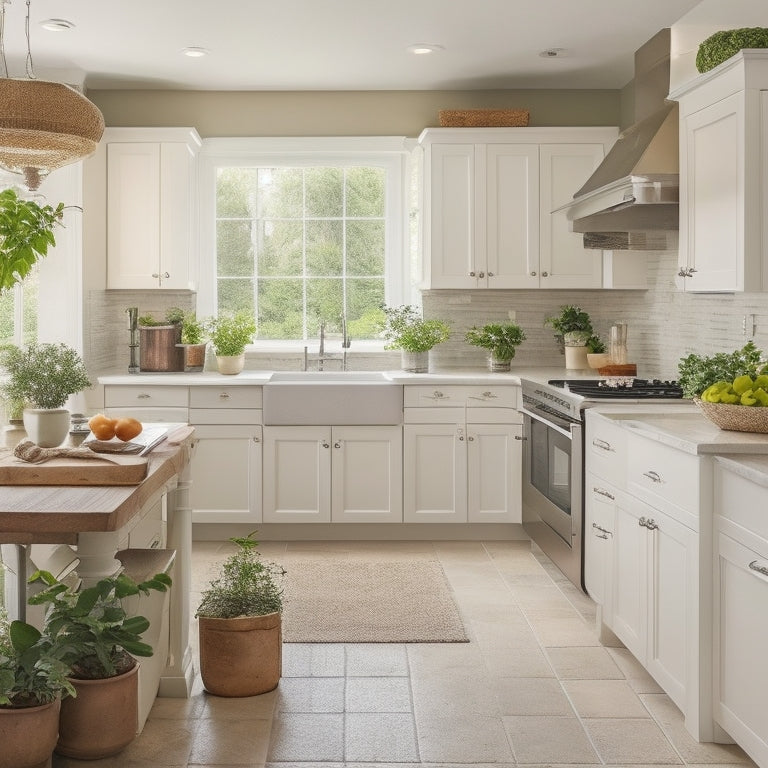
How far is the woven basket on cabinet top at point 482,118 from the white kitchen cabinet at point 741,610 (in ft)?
11.5

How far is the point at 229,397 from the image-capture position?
18.2 feet

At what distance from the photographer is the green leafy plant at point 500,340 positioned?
5.88 meters

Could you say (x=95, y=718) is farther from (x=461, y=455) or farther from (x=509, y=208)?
(x=509, y=208)

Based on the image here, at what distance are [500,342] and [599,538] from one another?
2.08m

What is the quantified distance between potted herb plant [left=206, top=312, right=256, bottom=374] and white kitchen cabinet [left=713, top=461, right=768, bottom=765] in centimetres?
349

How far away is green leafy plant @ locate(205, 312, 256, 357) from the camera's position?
584cm

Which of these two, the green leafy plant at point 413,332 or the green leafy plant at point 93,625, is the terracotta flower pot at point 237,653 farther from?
the green leafy plant at point 413,332

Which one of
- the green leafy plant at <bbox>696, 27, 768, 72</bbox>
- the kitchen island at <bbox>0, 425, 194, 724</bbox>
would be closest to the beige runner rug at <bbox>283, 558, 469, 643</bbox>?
the kitchen island at <bbox>0, 425, 194, 724</bbox>

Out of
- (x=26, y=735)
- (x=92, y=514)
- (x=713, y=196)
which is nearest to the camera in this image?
(x=92, y=514)

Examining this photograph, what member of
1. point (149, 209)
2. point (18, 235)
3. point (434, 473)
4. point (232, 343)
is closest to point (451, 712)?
point (18, 235)

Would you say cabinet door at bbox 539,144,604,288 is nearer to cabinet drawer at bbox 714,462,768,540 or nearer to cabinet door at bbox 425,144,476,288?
cabinet door at bbox 425,144,476,288

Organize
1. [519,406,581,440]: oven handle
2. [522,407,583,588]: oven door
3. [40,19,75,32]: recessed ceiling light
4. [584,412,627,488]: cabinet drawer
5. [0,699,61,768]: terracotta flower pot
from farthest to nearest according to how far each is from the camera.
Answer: [40,19,75,32]: recessed ceiling light → [519,406,581,440]: oven handle → [522,407,583,588]: oven door → [584,412,627,488]: cabinet drawer → [0,699,61,768]: terracotta flower pot

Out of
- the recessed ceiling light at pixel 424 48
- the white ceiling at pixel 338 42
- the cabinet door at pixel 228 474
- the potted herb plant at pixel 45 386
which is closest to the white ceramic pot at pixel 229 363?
the cabinet door at pixel 228 474

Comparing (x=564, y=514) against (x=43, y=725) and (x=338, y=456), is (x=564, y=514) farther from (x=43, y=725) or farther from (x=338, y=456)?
(x=43, y=725)
